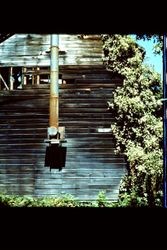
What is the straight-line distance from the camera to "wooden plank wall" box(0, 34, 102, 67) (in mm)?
16672

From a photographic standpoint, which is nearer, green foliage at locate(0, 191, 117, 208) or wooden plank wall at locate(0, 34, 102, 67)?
green foliage at locate(0, 191, 117, 208)

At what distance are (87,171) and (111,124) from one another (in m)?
2.15

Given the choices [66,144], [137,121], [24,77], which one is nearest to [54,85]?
[24,77]

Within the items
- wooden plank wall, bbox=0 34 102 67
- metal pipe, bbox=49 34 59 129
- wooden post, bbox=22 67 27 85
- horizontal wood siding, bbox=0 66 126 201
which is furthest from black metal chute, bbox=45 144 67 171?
wooden plank wall, bbox=0 34 102 67

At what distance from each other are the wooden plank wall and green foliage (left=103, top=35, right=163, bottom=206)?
0.59m

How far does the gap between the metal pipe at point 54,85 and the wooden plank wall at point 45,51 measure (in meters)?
0.90

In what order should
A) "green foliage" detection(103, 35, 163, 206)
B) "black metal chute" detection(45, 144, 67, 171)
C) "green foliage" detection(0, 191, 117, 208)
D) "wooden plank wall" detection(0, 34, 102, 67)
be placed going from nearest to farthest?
"green foliage" detection(0, 191, 117, 208) → "green foliage" detection(103, 35, 163, 206) → "black metal chute" detection(45, 144, 67, 171) → "wooden plank wall" detection(0, 34, 102, 67)

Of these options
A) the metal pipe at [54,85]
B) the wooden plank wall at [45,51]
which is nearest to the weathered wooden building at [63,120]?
the wooden plank wall at [45,51]

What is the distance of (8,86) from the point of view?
16859 mm

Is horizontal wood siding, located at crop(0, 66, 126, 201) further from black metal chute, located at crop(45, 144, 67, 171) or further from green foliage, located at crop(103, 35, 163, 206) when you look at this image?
green foliage, located at crop(103, 35, 163, 206)

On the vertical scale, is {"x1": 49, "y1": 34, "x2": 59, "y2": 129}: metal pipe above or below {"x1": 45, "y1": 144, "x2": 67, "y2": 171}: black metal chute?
above

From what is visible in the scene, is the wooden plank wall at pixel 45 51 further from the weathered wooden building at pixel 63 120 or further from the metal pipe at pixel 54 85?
the metal pipe at pixel 54 85
